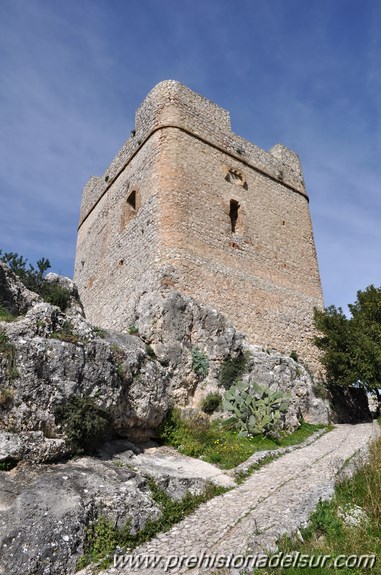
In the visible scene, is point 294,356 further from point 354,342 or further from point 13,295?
point 13,295

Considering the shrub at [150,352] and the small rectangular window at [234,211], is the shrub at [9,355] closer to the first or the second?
the shrub at [150,352]

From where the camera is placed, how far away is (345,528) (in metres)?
4.81

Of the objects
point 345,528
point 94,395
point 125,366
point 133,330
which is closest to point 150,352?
point 133,330

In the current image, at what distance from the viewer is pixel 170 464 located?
851 centimetres

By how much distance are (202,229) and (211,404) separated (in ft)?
18.7

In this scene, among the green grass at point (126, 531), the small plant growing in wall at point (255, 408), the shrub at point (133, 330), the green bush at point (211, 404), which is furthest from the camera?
the shrub at point (133, 330)

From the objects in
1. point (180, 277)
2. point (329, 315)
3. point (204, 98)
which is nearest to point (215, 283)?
point (180, 277)

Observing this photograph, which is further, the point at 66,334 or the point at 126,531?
the point at 66,334

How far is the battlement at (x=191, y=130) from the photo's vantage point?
51.3 ft

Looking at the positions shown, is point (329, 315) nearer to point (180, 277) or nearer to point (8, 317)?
point (180, 277)

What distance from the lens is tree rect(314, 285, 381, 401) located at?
46.1 ft

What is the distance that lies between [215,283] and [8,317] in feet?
22.7

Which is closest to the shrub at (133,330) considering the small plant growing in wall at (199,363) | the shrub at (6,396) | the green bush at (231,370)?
the small plant growing in wall at (199,363)

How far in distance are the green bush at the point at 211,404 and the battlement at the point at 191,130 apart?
9234 millimetres
